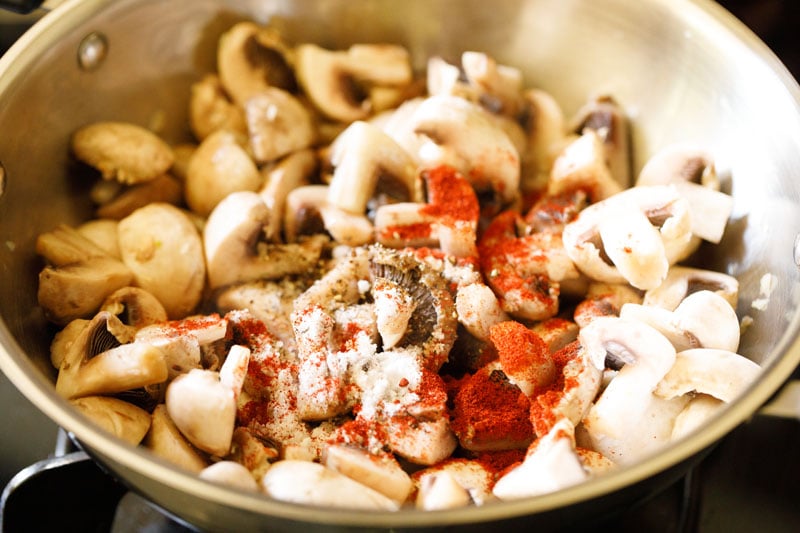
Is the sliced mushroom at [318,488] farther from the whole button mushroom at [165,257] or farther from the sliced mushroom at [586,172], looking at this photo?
the sliced mushroom at [586,172]

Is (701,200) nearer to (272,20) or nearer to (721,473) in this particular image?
(721,473)

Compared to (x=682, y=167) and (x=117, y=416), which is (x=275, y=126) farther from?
(x=682, y=167)

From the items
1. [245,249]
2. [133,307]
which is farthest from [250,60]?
[133,307]

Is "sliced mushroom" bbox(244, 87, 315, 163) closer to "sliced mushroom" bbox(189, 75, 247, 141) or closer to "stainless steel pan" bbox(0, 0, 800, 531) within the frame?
"sliced mushroom" bbox(189, 75, 247, 141)

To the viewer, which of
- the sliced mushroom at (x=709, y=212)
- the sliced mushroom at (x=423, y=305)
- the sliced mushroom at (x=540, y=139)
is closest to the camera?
the sliced mushroom at (x=423, y=305)

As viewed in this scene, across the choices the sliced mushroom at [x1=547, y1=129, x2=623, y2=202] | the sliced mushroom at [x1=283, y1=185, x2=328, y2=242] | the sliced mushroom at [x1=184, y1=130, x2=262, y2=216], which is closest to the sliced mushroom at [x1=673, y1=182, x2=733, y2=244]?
the sliced mushroom at [x1=547, y1=129, x2=623, y2=202]

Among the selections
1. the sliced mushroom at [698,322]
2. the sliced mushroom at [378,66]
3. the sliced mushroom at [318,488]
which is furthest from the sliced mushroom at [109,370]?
the sliced mushroom at [378,66]
